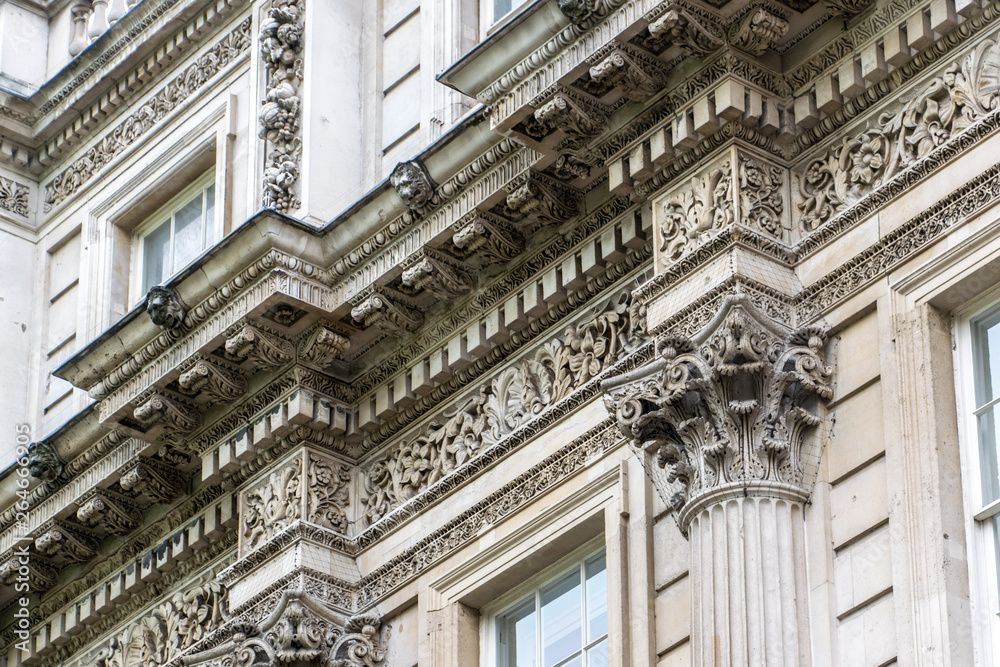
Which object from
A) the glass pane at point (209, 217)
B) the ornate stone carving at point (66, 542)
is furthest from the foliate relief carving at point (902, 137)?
the ornate stone carving at point (66, 542)

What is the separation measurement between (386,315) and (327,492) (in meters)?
1.40

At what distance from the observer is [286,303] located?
58.3 ft

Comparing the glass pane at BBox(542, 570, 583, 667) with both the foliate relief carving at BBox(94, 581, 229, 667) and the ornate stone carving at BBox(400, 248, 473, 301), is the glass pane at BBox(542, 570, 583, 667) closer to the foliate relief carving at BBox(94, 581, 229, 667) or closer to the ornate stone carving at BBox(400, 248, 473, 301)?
the ornate stone carving at BBox(400, 248, 473, 301)

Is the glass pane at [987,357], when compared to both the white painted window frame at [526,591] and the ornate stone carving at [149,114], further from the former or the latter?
the ornate stone carving at [149,114]

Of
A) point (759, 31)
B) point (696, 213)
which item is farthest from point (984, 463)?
point (759, 31)

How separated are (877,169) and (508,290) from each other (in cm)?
340

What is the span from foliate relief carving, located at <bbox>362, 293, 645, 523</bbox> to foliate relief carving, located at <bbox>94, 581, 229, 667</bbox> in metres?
1.85

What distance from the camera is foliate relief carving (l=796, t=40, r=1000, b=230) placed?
14359 mm

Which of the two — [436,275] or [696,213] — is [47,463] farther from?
[696,213]

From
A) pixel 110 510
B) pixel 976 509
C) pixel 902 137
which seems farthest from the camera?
pixel 110 510

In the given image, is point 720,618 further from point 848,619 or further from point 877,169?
point 877,169

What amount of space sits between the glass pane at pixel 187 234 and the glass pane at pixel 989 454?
30.2 ft

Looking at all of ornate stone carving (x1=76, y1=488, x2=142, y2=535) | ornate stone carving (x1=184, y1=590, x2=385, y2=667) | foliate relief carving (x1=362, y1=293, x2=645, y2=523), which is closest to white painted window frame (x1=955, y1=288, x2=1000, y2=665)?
foliate relief carving (x1=362, y1=293, x2=645, y2=523)

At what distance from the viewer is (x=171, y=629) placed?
1953 centimetres
